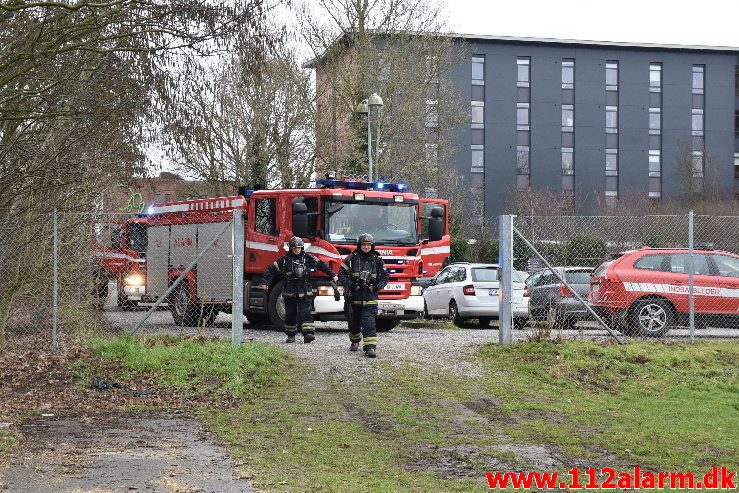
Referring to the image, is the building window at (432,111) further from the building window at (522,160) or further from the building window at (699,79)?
the building window at (699,79)

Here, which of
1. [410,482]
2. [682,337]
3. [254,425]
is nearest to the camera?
[410,482]

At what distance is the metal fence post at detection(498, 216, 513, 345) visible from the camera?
46.4 ft

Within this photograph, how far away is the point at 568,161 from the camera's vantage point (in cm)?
6138

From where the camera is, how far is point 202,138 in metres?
11.0

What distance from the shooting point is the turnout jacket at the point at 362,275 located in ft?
45.8

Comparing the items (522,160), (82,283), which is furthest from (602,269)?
(522,160)

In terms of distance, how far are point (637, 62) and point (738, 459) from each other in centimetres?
5747

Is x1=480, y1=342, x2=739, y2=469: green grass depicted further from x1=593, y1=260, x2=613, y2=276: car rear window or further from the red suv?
x1=593, y1=260, x2=613, y2=276: car rear window

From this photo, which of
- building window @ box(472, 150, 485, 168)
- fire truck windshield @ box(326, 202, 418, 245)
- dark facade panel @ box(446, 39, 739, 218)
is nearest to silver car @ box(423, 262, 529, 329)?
fire truck windshield @ box(326, 202, 418, 245)

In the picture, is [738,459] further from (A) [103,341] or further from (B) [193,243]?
(B) [193,243]

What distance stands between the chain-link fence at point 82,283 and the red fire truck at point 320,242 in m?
0.20

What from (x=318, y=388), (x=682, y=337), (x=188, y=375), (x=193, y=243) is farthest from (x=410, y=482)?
(x=193, y=243)

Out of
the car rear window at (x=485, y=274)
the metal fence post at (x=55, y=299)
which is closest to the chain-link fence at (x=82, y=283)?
the metal fence post at (x=55, y=299)

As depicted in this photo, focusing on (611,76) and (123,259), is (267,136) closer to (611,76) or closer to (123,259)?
(123,259)
